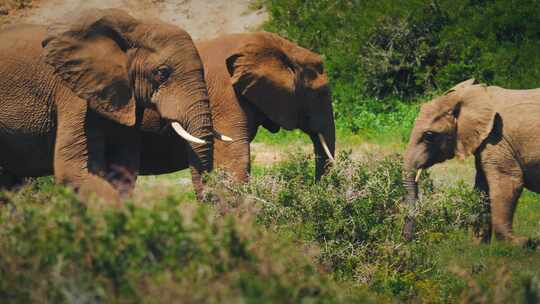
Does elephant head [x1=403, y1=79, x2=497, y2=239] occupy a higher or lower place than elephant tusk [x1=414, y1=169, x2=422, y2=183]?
higher

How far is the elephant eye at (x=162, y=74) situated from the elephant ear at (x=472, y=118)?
3.53 m

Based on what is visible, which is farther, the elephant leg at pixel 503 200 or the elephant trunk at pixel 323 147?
the elephant trunk at pixel 323 147

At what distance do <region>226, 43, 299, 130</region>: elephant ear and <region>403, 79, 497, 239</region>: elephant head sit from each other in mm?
1322

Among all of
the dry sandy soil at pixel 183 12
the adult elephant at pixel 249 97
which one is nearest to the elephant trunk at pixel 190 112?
the adult elephant at pixel 249 97

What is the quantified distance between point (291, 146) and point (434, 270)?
24.9 feet

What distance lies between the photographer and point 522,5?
1909 centimetres

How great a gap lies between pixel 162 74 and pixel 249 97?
2.04 metres

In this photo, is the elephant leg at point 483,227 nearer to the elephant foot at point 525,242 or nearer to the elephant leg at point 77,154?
the elephant foot at point 525,242

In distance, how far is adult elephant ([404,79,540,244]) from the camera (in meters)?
11.4

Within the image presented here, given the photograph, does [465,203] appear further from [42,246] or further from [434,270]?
[42,246]

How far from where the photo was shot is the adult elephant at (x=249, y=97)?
1130 centimetres

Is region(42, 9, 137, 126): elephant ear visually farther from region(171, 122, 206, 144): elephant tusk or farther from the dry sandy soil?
the dry sandy soil

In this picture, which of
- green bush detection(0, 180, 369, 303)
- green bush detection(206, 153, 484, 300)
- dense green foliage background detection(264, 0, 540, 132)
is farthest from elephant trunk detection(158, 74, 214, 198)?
dense green foliage background detection(264, 0, 540, 132)

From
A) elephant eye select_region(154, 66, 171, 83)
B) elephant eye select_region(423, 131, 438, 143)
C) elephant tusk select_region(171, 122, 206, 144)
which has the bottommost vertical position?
elephant eye select_region(423, 131, 438, 143)
